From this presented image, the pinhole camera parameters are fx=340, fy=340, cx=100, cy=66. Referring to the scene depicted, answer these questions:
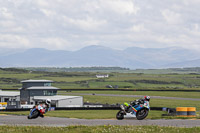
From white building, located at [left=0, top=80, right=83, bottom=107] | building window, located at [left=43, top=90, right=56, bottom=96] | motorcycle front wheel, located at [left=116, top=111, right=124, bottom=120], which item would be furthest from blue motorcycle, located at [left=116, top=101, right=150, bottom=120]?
building window, located at [left=43, top=90, right=56, bottom=96]

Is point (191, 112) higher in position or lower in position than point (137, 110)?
lower

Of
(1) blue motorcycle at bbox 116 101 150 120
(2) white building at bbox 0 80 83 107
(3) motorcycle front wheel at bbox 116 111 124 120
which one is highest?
(2) white building at bbox 0 80 83 107

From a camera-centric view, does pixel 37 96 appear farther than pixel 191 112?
Yes

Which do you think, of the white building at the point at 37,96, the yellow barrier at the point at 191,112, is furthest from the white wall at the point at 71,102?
the yellow barrier at the point at 191,112

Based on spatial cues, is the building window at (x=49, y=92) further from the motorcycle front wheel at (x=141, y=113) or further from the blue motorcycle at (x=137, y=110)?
the motorcycle front wheel at (x=141, y=113)

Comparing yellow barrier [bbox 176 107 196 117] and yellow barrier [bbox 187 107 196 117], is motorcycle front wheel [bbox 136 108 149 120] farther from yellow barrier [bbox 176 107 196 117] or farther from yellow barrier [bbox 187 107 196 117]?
yellow barrier [bbox 187 107 196 117]

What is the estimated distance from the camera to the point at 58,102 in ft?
232

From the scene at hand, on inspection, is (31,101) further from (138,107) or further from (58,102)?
(138,107)

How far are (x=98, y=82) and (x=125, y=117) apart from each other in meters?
137

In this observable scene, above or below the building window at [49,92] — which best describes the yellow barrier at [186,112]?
below

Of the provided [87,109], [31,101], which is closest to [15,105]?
[31,101]

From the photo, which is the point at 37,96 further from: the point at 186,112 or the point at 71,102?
the point at 186,112

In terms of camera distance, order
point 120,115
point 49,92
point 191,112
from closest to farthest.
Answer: point 120,115 < point 191,112 < point 49,92

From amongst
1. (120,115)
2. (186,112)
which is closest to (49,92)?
(186,112)
